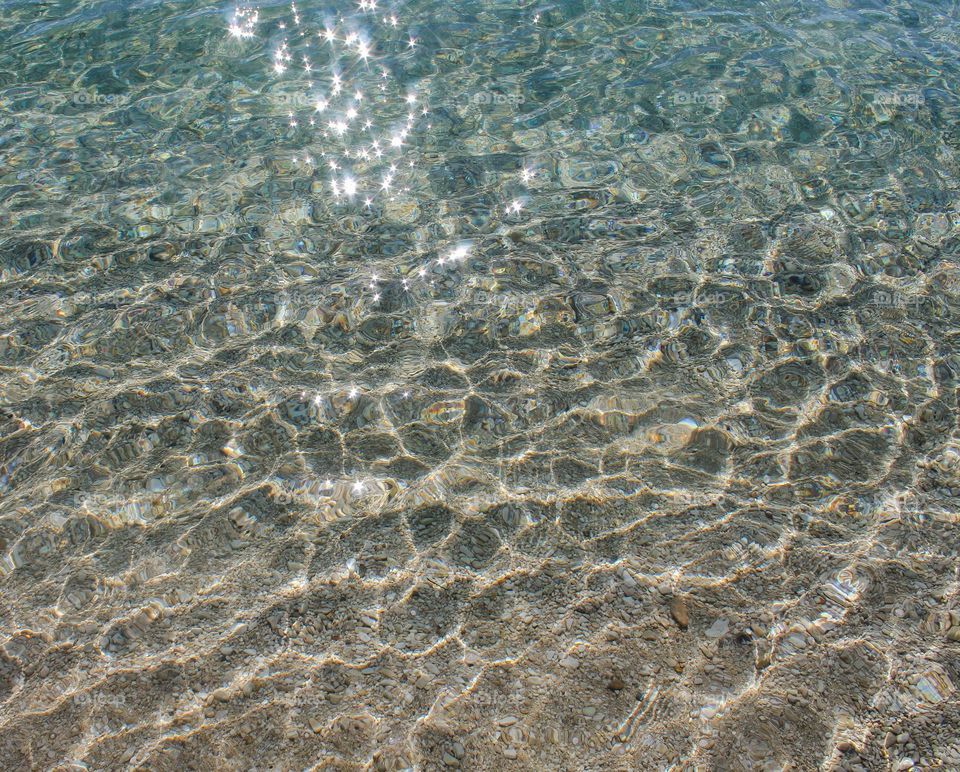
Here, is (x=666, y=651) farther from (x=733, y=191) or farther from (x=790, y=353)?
(x=733, y=191)

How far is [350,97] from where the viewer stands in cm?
547

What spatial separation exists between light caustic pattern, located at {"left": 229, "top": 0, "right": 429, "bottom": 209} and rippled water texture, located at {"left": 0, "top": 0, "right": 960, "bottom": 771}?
38 mm

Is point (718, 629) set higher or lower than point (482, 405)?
lower

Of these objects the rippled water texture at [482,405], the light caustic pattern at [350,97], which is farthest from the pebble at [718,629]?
Result: the light caustic pattern at [350,97]

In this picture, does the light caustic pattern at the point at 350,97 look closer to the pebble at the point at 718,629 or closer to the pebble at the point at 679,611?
the pebble at the point at 679,611

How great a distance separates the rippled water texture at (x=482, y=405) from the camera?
2.37 metres

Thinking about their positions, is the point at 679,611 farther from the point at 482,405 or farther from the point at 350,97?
the point at 350,97

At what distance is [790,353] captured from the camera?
3.57 meters

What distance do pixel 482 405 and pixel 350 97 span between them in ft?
10.3

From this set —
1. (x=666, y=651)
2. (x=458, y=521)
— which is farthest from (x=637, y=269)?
(x=666, y=651)

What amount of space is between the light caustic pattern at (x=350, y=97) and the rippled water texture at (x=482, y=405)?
4 cm

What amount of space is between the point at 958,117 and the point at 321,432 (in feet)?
15.6

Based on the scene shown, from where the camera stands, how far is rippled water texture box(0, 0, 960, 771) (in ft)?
7.77

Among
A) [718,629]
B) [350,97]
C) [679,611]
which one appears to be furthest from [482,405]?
[350,97]
